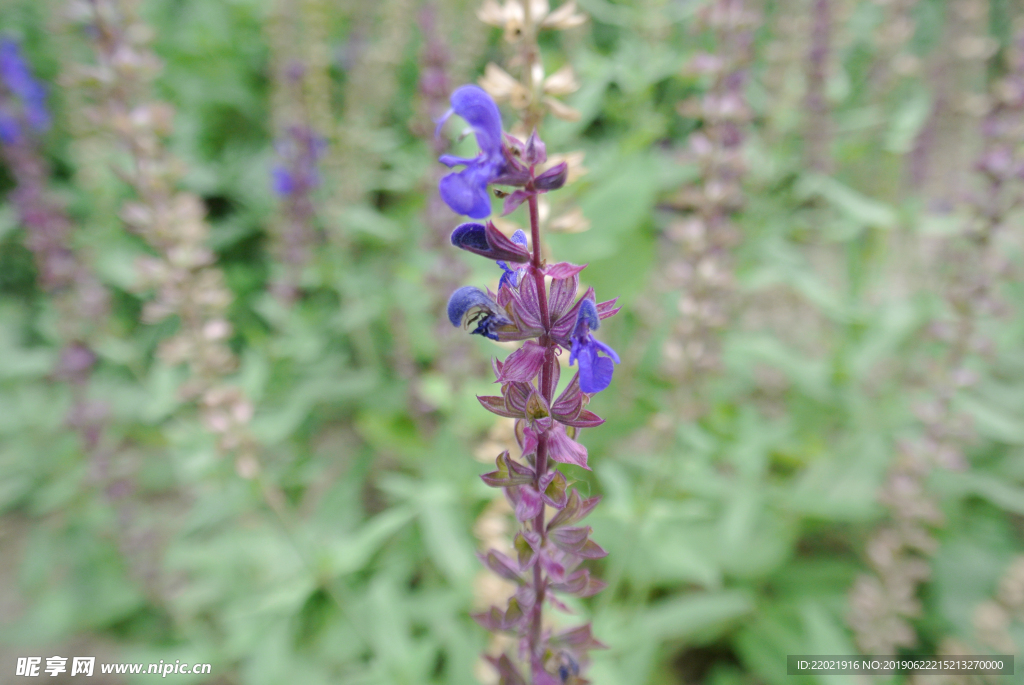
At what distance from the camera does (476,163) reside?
2.87ft

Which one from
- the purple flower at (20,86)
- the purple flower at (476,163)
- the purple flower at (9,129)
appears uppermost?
the purple flower at (20,86)

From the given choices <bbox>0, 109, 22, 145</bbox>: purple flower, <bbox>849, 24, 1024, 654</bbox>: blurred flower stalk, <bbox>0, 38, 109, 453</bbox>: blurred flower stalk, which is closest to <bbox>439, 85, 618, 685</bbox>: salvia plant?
<bbox>849, 24, 1024, 654</bbox>: blurred flower stalk

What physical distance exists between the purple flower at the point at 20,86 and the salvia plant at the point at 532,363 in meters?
3.18

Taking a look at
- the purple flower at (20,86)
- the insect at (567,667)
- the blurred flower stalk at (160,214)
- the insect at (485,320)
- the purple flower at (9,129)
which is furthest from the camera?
the purple flower at (20,86)

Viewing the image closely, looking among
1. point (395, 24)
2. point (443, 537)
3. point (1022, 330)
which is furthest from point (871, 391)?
point (395, 24)

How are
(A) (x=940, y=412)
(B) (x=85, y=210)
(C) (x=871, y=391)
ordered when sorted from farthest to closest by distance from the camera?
(B) (x=85, y=210) < (C) (x=871, y=391) < (A) (x=940, y=412)

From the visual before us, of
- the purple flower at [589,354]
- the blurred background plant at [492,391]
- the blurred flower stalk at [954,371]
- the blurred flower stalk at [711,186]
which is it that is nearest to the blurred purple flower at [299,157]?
the blurred background plant at [492,391]

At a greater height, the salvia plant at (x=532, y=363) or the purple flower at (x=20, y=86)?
the purple flower at (x=20, y=86)

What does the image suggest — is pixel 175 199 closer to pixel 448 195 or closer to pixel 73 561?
pixel 448 195

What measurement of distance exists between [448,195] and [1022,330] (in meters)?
3.48

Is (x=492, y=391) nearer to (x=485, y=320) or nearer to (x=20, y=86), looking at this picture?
A: (x=485, y=320)

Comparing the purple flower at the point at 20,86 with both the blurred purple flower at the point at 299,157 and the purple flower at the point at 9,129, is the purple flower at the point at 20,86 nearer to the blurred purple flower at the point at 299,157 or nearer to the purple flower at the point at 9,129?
the purple flower at the point at 9,129

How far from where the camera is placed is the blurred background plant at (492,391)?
2281 millimetres

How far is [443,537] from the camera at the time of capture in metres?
2.52
